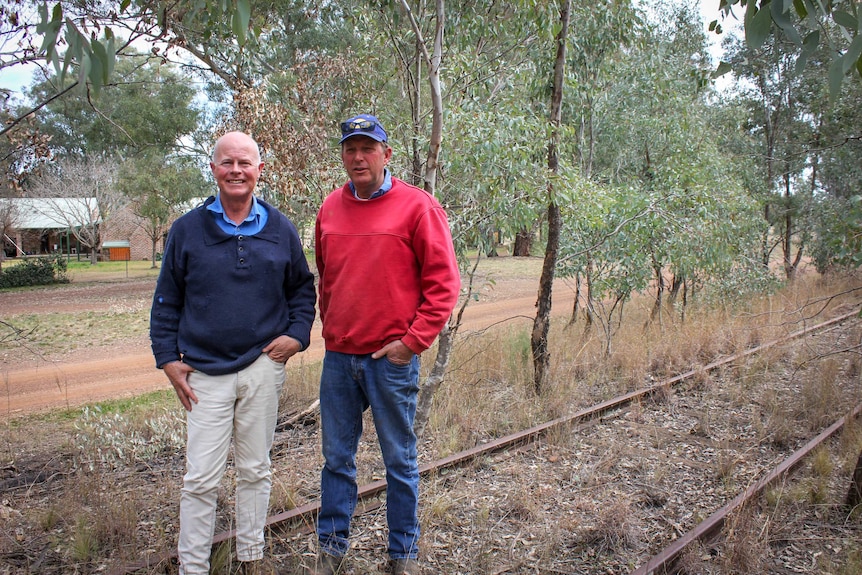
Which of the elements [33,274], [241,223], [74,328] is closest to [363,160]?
[241,223]

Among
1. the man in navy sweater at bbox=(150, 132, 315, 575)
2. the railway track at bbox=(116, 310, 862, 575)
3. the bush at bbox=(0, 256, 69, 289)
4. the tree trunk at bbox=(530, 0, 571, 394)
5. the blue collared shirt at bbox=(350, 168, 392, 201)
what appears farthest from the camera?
the bush at bbox=(0, 256, 69, 289)

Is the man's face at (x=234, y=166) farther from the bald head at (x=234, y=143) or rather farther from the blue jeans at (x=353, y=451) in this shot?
the blue jeans at (x=353, y=451)

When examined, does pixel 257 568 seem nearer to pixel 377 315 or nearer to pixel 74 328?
pixel 377 315

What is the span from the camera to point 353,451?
335 cm

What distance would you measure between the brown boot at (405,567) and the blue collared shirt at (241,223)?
1827 millimetres

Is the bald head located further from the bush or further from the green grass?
the bush

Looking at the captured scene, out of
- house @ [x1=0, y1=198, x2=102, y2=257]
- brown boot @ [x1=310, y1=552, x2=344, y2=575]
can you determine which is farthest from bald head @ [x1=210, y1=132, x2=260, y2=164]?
house @ [x1=0, y1=198, x2=102, y2=257]

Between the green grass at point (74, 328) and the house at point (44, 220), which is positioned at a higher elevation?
the house at point (44, 220)

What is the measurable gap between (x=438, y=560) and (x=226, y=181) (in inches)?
95.2

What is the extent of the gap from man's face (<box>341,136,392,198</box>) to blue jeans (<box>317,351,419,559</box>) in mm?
873

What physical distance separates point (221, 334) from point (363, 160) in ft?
3.55

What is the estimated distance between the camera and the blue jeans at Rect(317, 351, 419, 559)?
10.6 feet

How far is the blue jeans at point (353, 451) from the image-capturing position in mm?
3229

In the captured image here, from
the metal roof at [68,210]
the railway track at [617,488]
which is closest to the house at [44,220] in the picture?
the metal roof at [68,210]
